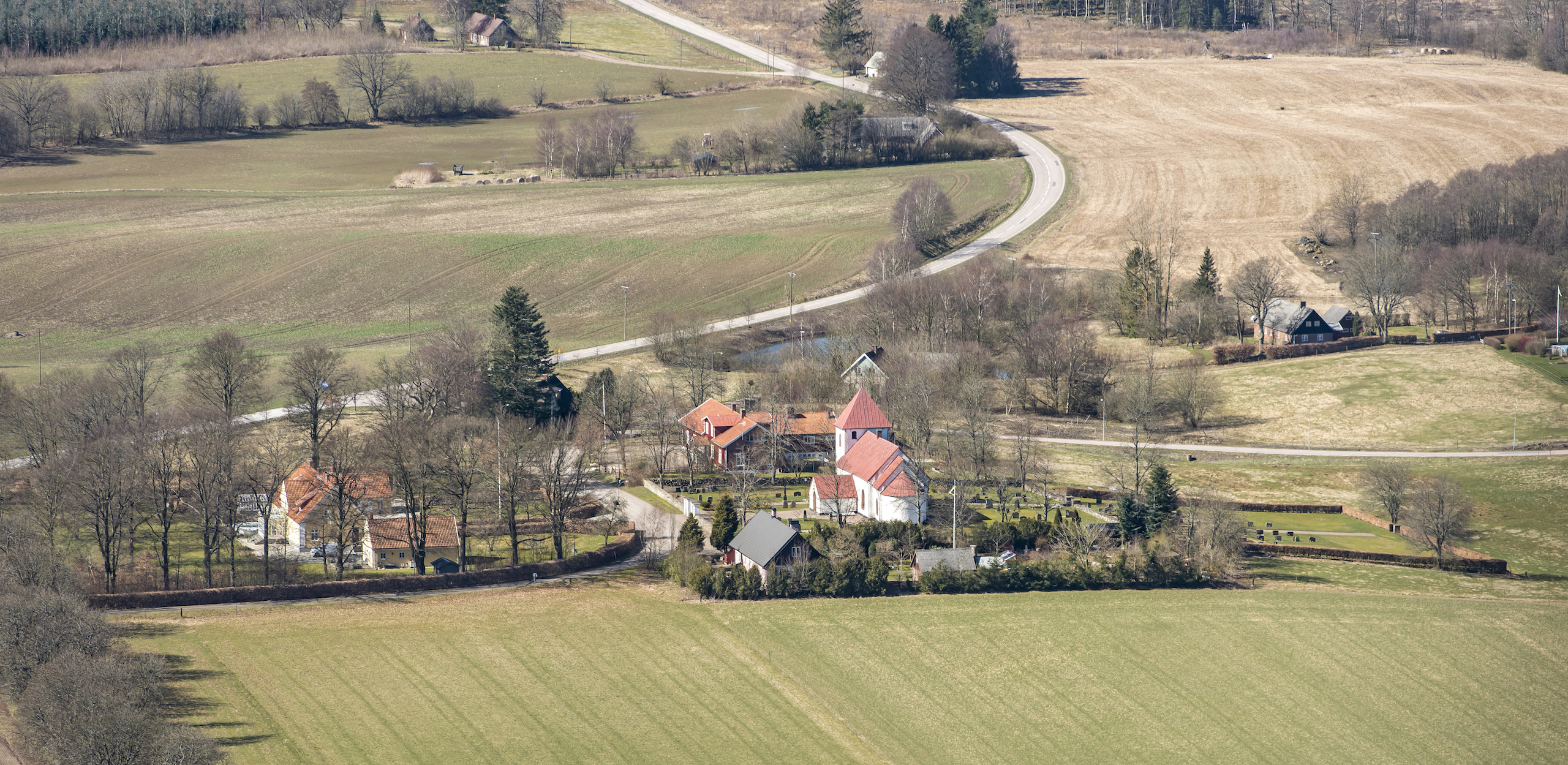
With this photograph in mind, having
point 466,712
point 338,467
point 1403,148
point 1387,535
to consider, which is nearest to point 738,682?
point 466,712

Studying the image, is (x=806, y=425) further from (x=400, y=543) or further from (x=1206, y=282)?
(x=1206, y=282)

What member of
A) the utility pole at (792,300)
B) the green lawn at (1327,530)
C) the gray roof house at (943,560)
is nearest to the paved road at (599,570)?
the gray roof house at (943,560)

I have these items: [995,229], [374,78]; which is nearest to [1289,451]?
[995,229]

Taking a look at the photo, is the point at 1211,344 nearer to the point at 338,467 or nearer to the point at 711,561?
the point at 711,561

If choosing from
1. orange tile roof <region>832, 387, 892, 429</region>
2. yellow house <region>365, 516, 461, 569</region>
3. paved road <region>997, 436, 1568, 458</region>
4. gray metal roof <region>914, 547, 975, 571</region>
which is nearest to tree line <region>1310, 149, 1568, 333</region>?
paved road <region>997, 436, 1568, 458</region>

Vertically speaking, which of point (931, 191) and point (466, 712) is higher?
point (931, 191)

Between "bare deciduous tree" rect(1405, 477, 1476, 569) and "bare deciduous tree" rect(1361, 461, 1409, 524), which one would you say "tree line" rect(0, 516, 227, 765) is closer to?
"bare deciduous tree" rect(1405, 477, 1476, 569)
